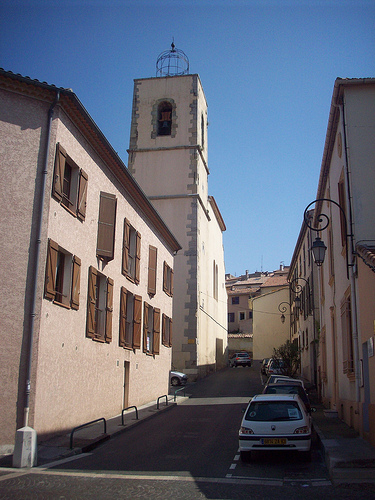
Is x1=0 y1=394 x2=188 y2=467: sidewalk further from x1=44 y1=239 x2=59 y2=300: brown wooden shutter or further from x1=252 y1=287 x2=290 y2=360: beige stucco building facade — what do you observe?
x1=252 y1=287 x2=290 y2=360: beige stucco building facade

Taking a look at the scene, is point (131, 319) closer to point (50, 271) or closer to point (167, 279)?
point (167, 279)

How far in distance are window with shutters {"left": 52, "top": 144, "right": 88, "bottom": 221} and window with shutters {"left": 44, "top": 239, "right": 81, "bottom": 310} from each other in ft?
4.08

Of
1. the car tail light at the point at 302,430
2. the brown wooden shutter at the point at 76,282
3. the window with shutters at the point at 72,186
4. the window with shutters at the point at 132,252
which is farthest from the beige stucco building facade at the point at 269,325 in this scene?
the car tail light at the point at 302,430

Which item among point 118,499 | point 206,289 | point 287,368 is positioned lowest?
point 118,499

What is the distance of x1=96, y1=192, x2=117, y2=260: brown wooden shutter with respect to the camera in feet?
54.4

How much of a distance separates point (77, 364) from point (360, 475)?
325 inches

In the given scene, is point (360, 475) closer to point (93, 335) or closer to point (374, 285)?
point (374, 285)

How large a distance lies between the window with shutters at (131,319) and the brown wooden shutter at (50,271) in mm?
5970

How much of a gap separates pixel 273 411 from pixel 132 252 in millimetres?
10768

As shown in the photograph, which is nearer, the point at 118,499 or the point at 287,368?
the point at 118,499

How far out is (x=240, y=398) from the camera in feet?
79.0

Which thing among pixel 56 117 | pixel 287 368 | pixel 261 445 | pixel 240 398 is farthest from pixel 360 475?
pixel 287 368

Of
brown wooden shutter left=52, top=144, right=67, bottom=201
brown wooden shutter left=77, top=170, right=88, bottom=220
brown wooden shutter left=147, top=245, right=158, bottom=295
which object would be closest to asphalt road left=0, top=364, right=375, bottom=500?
brown wooden shutter left=77, top=170, right=88, bottom=220

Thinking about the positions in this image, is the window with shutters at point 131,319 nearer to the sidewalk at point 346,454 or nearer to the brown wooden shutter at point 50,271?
→ the brown wooden shutter at point 50,271
